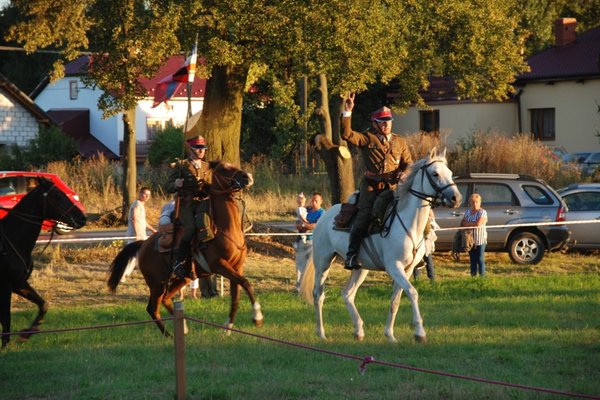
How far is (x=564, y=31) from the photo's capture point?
2255 inches

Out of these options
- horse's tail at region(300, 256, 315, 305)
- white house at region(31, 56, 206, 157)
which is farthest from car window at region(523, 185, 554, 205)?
white house at region(31, 56, 206, 157)

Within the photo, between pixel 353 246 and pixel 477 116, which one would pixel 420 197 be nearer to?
pixel 353 246

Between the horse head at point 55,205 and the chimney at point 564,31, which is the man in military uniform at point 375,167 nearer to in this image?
the horse head at point 55,205

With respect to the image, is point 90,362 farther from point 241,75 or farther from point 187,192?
point 241,75

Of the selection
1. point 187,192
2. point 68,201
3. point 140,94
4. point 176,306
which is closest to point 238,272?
point 187,192

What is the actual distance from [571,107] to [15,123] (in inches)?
1142

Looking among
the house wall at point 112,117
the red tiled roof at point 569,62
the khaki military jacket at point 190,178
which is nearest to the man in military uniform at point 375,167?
the khaki military jacket at point 190,178

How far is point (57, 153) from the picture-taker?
4866 centimetres

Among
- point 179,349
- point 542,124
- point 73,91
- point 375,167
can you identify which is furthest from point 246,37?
point 73,91

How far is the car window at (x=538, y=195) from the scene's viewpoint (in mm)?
24891

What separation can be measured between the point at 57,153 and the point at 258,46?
27.3 metres

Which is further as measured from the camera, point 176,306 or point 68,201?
point 68,201

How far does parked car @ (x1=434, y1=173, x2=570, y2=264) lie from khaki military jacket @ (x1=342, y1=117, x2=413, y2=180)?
10546mm

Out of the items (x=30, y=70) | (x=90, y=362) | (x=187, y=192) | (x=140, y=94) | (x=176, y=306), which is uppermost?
(x=30, y=70)
